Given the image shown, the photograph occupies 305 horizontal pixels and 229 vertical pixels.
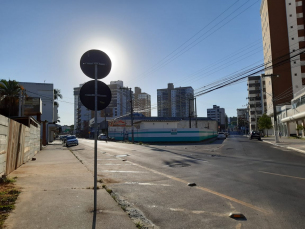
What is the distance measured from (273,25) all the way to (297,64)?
39.3 ft

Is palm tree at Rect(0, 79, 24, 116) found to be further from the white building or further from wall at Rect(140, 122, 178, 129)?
wall at Rect(140, 122, 178, 129)

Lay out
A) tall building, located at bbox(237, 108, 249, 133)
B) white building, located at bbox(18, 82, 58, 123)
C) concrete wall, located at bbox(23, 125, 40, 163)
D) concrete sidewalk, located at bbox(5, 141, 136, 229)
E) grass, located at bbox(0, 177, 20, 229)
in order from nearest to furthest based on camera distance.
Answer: concrete sidewalk, located at bbox(5, 141, 136, 229)
grass, located at bbox(0, 177, 20, 229)
concrete wall, located at bbox(23, 125, 40, 163)
white building, located at bbox(18, 82, 58, 123)
tall building, located at bbox(237, 108, 249, 133)

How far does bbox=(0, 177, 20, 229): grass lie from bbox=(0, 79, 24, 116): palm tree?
26860 millimetres

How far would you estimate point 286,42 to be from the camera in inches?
2530

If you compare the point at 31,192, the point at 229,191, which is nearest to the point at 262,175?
the point at 229,191

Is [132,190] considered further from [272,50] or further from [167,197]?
[272,50]

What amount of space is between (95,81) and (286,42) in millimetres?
70882

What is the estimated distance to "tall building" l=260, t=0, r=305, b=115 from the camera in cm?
6228

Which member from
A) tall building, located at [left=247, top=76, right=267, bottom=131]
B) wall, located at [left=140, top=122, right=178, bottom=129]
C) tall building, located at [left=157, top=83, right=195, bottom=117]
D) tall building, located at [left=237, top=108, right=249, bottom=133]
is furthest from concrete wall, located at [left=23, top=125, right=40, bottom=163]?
tall building, located at [left=247, top=76, right=267, bottom=131]

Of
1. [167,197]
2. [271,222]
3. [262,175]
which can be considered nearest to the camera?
[271,222]

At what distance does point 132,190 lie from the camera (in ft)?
22.8

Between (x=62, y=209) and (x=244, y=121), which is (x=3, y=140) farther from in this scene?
(x=244, y=121)

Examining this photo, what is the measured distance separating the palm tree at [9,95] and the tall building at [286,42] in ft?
182

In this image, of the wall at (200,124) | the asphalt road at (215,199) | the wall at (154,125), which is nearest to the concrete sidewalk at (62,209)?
the asphalt road at (215,199)
